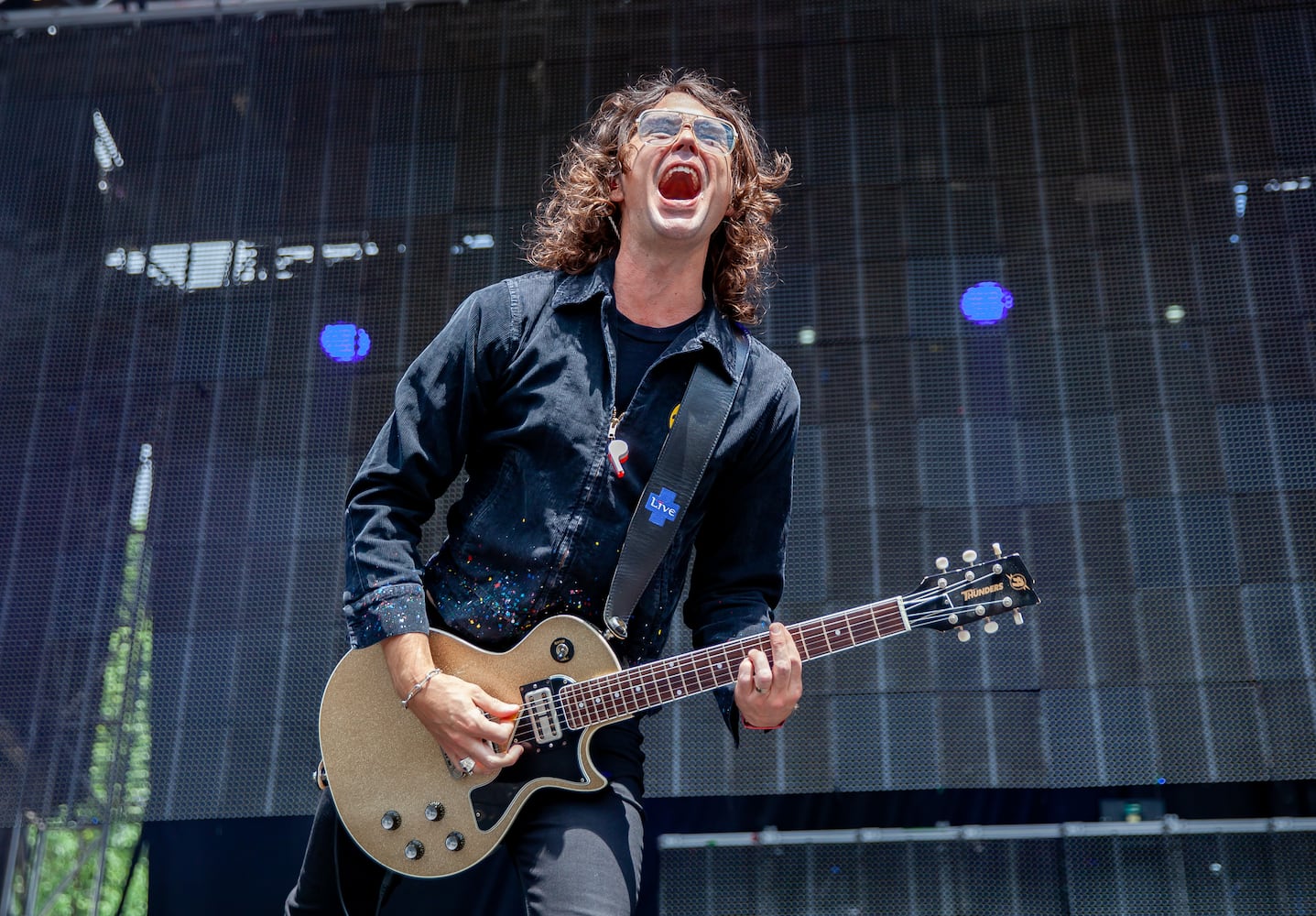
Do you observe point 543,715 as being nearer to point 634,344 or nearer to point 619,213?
point 634,344

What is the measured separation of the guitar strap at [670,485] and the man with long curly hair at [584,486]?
0.03 m

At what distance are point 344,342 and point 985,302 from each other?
2.66 metres

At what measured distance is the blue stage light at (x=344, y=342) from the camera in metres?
4.93

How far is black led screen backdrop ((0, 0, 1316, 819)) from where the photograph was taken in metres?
4.28

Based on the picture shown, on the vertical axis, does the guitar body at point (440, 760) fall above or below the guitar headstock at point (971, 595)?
below

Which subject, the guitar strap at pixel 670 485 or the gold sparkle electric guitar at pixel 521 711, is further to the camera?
the guitar strap at pixel 670 485

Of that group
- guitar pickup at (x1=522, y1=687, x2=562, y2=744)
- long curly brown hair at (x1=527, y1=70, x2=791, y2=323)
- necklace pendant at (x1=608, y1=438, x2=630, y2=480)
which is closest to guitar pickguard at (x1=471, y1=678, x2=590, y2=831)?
guitar pickup at (x1=522, y1=687, x2=562, y2=744)

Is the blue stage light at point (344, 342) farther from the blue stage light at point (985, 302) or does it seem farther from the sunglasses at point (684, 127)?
the sunglasses at point (684, 127)

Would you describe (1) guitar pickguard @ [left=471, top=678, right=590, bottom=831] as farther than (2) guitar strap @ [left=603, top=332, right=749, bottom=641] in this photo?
No

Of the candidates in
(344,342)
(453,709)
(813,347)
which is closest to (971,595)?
(453,709)

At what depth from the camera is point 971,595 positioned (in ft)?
7.79

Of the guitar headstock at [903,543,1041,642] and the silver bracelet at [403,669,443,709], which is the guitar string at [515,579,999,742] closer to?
the guitar headstock at [903,543,1041,642]

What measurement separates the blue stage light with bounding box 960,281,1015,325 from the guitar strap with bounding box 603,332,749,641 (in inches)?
97.4

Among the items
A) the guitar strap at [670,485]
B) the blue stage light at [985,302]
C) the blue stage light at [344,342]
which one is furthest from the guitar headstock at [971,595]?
the blue stage light at [344,342]
